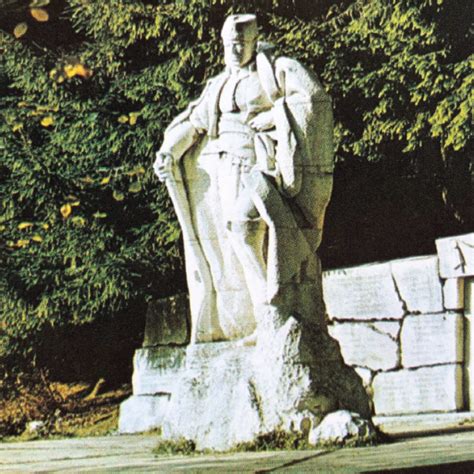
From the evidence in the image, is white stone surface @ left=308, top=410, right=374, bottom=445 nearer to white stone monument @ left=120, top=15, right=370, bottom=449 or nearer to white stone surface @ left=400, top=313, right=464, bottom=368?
white stone monument @ left=120, top=15, right=370, bottom=449

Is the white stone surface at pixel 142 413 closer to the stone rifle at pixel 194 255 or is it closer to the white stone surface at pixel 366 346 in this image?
the white stone surface at pixel 366 346

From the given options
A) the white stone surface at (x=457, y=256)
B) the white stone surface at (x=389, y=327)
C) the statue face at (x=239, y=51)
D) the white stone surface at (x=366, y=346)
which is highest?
the statue face at (x=239, y=51)

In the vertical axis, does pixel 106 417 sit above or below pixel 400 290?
below

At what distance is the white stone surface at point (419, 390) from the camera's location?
1124 centimetres

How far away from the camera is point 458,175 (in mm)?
13602

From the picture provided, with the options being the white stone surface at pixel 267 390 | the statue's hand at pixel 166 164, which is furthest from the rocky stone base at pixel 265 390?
the statue's hand at pixel 166 164

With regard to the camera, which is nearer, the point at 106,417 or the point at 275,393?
the point at 275,393

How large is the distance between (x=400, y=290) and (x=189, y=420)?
11.3ft

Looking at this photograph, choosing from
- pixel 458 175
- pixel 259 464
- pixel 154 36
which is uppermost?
pixel 154 36

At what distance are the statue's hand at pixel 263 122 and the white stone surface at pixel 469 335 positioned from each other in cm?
303

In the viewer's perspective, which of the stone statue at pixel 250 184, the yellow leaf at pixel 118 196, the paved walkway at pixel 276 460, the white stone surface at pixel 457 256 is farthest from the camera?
the yellow leaf at pixel 118 196

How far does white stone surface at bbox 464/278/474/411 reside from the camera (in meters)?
11.2

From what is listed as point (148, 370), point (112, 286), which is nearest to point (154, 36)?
point (112, 286)

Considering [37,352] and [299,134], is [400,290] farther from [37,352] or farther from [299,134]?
[37,352]
